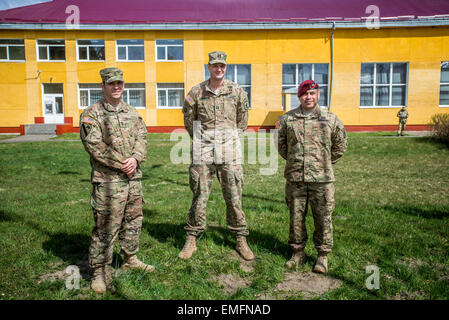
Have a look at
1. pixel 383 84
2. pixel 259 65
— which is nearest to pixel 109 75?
pixel 259 65

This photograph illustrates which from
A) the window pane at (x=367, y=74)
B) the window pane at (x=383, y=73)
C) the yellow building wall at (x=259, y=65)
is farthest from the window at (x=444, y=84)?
the window pane at (x=367, y=74)

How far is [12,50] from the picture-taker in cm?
2350

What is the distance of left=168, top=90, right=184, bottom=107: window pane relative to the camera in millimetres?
24031

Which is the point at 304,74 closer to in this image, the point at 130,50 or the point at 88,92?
the point at 130,50

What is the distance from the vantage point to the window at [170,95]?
2398cm

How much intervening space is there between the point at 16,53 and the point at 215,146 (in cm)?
2521

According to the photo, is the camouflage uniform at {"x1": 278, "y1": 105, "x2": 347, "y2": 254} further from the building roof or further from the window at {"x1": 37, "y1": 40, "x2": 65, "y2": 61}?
the window at {"x1": 37, "y1": 40, "x2": 65, "y2": 61}

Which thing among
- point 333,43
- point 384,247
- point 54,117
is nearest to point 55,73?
point 54,117

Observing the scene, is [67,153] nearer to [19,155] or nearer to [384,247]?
[19,155]

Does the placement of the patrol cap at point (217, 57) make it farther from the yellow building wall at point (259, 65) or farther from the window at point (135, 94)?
the window at point (135, 94)

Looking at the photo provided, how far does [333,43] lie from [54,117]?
20.2 meters

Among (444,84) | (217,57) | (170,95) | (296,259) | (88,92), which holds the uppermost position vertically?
(444,84)

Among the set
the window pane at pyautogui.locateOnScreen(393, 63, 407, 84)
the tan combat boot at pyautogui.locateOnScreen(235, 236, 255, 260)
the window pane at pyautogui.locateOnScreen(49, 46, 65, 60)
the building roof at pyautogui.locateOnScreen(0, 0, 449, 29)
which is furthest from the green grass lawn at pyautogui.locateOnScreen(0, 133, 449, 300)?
the window pane at pyautogui.locateOnScreen(49, 46, 65, 60)

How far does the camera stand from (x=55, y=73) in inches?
933
